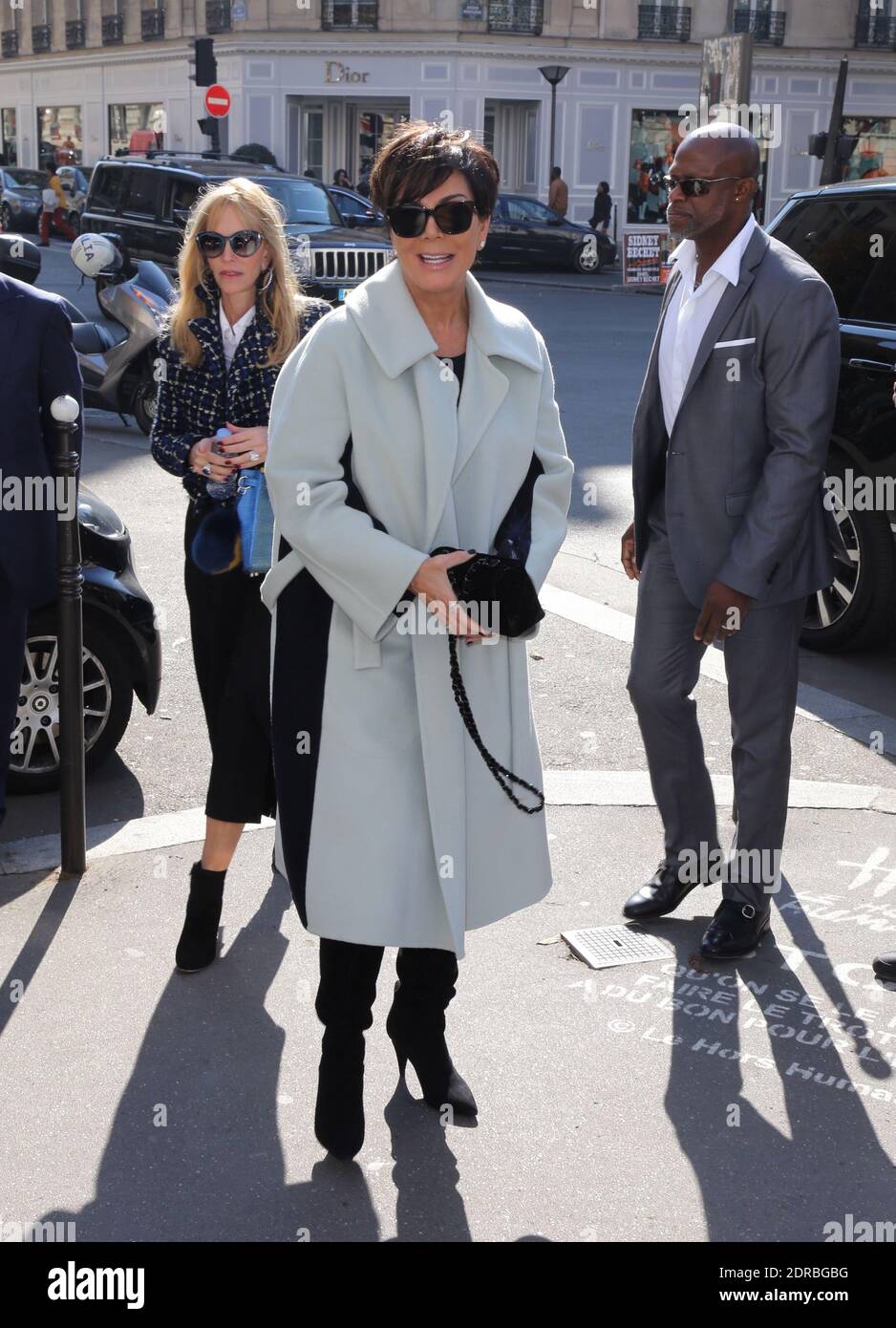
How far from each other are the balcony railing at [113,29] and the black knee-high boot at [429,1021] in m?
→ 48.2

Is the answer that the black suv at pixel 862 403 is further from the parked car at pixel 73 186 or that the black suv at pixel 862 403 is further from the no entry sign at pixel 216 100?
the parked car at pixel 73 186

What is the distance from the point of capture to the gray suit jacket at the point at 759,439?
395 centimetres

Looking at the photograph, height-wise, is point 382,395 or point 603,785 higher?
point 382,395

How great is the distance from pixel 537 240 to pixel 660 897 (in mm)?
28036

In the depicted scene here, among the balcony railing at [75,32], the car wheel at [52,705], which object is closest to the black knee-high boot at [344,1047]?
the car wheel at [52,705]

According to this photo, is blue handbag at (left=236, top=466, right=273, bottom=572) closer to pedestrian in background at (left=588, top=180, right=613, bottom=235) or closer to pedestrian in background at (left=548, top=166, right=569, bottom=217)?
pedestrian in background at (left=548, top=166, right=569, bottom=217)

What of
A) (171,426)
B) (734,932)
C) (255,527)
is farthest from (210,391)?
(734,932)

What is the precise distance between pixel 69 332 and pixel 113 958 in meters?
1.82

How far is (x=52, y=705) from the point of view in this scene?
17.4 feet

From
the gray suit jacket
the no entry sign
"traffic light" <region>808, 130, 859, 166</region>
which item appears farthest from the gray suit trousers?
the no entry sign

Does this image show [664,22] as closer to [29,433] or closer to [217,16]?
[217,16]
